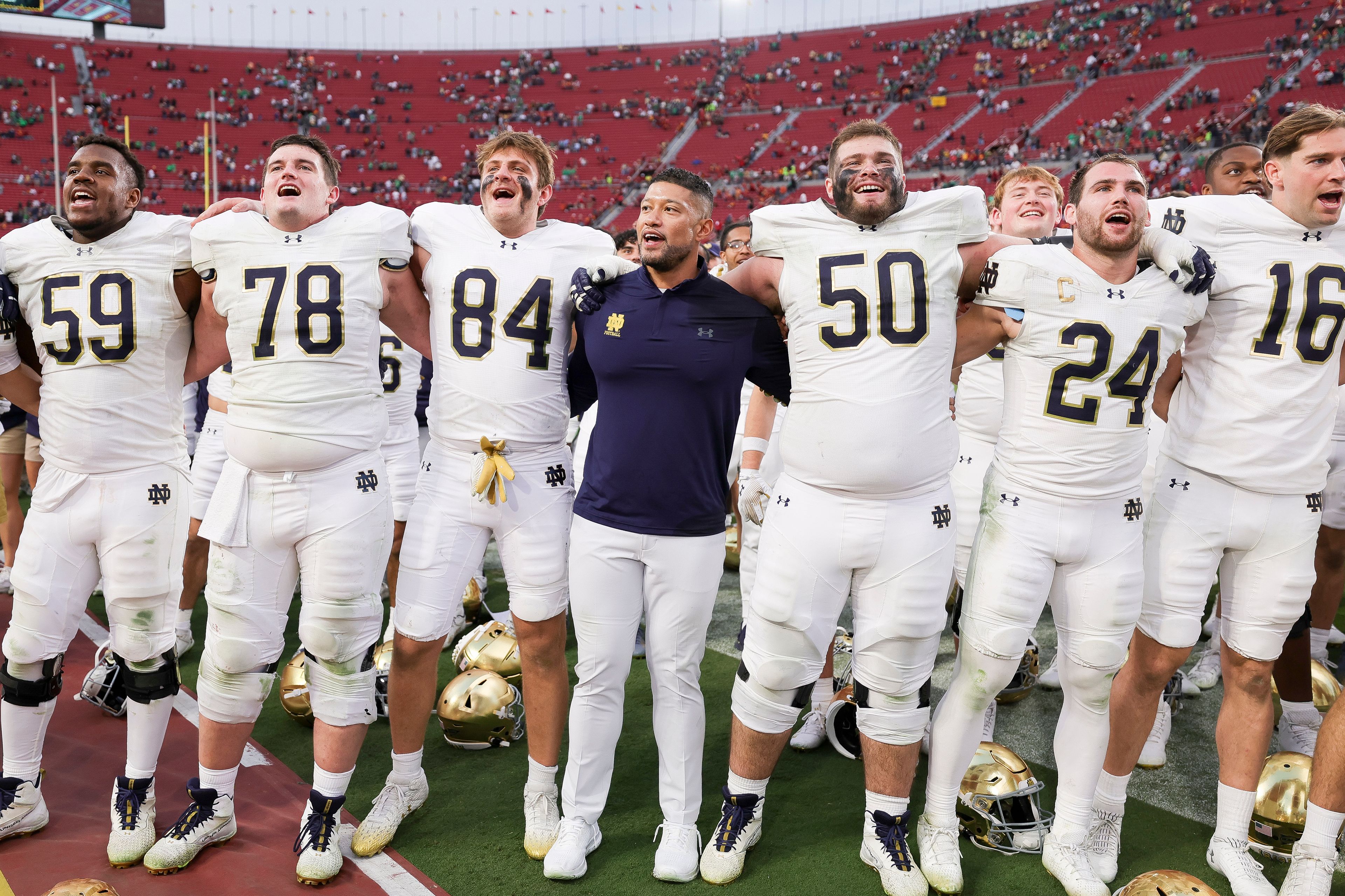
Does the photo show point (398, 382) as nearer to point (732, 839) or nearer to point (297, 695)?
point (297, 695)

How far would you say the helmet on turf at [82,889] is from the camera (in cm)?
268

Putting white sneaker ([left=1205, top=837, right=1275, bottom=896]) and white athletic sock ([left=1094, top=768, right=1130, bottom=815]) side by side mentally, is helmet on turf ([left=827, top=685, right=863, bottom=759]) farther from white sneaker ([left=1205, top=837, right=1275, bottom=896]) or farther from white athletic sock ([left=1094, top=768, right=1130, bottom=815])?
white sneaker ([left=1205, top=837, right=1275, bottom=896])

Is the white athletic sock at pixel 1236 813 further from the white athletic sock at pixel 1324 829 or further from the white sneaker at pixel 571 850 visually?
the white sneaker at pixel 571 850

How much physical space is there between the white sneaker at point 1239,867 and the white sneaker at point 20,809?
4.28 m

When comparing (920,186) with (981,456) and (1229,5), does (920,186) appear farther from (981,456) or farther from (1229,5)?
(981,456)

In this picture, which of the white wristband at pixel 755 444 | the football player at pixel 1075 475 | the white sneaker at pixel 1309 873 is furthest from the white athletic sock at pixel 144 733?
Result: the white sneaker at pixel 1309 873

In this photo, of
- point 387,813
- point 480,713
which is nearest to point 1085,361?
point 480,713

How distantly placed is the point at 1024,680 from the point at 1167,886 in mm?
1926

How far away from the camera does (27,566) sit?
3.33 m

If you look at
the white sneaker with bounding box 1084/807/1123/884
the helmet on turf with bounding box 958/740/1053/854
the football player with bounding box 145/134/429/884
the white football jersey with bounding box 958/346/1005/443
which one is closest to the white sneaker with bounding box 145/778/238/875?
the football player with bounding box 145/134/429/884

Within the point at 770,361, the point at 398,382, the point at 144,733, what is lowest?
the point at 144,733

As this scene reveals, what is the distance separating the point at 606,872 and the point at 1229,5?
1524 inches

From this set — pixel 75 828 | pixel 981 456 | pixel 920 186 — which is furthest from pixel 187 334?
pixel 920 186

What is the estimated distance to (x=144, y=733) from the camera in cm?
343
